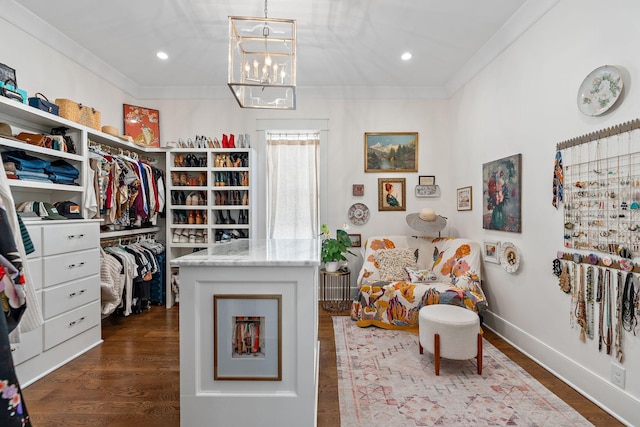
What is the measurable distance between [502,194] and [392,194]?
1.53 meters

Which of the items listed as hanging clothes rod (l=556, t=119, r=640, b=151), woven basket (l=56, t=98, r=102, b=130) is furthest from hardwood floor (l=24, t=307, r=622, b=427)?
woven basket (l=56, t=98, r=102, b=130)

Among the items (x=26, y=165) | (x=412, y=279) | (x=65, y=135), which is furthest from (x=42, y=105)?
(x=412, y=279)

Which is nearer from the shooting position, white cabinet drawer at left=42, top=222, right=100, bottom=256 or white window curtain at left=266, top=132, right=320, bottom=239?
white cabinet drawer at left=42, top=222, right=100, bottom=256

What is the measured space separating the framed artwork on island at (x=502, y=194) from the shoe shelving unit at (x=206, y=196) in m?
2.78

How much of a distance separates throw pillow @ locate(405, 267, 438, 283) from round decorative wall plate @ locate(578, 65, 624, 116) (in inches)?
82.7

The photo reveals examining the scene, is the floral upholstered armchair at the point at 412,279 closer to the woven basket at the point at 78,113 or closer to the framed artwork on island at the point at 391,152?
the framed artwork on island at the point at 391,152

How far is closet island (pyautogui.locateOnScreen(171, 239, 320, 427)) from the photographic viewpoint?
1601 millimetres

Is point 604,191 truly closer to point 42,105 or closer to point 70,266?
point 70,266

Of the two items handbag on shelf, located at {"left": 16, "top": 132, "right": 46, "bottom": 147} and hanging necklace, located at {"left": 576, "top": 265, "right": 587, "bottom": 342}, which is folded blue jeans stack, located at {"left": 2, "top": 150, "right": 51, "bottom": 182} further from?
hanging necklace, located at {"left": 576, "top": 265, "right": 587, "bottom": 342}

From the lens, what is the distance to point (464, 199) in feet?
12.7

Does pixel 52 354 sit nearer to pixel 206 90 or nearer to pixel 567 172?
pixel 206 90

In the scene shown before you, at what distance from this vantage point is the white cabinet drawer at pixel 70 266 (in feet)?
7.88

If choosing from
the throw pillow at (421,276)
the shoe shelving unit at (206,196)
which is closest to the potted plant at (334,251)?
the throw pillow at (421,276)

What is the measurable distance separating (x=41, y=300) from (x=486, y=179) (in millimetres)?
4152
